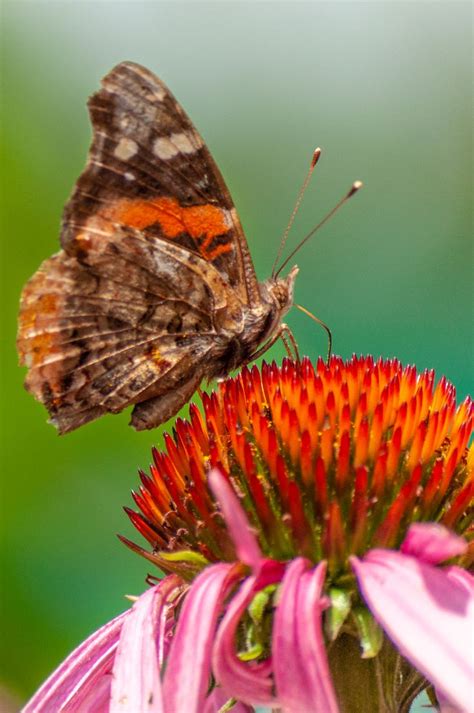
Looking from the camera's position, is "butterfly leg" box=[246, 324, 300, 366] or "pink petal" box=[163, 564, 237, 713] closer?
"pink petal" box=[163, 564, 237, 713]

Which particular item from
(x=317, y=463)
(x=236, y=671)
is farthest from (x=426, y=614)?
(x=317, y=463)

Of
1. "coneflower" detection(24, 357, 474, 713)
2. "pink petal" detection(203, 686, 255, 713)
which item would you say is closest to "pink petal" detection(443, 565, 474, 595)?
"coneflower" detection(24, 357, 474, 713)

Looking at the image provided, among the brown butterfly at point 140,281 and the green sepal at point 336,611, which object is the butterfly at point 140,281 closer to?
the brown butterfly at point 140,281

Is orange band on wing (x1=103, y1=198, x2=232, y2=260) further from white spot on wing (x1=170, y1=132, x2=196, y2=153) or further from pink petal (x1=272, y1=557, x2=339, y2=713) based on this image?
pink petal (x1=272, y1=557, x2=339, y2=713)

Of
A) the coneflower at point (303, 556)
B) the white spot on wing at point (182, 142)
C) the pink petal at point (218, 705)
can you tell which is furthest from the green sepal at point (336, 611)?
the white spot on wing at point (182, 142)

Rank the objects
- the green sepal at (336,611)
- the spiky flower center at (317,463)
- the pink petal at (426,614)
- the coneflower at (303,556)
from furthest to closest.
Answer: the spiky flower center at (317,463) < the green sepal at (336,611) < the coneflower at (303,556) < the pink petal at (426,614)
